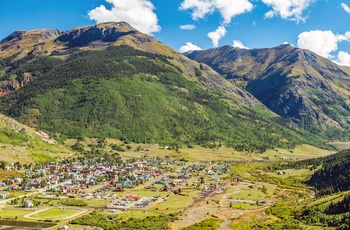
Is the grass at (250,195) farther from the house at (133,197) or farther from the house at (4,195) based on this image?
the house at (4,195)

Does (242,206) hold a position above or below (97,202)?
below

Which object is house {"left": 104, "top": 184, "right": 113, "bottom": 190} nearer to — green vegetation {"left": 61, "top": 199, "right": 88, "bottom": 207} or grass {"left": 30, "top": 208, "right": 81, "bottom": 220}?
green vegetation {"left": 61, "top": 199, "right": 88, "bottom": 207}

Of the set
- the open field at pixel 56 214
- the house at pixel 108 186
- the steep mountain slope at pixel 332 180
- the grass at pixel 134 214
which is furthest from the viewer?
the house at pixel 108 186

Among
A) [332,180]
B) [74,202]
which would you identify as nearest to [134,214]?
[74,202]

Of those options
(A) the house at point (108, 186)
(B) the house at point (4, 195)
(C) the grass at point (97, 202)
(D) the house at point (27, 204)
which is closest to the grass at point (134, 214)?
(C) the grass at point (97, 202)

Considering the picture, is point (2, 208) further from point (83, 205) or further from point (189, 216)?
point (189, 216)

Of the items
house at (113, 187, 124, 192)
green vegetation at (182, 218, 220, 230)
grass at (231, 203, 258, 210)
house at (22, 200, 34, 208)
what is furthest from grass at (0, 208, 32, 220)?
grass at (231, 203, 258, 210)

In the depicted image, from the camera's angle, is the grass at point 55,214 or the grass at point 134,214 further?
the grass at point 134,214

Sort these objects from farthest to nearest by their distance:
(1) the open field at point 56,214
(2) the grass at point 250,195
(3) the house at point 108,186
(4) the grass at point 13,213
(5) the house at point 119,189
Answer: (3) the house at point 108,186 < (5) the house at point 119,189 < (2) the grass at point 250,195 < (1) the open field at point 56,214 < (4) the grass at point 13,213

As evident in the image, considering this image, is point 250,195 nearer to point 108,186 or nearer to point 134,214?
point 134,214
